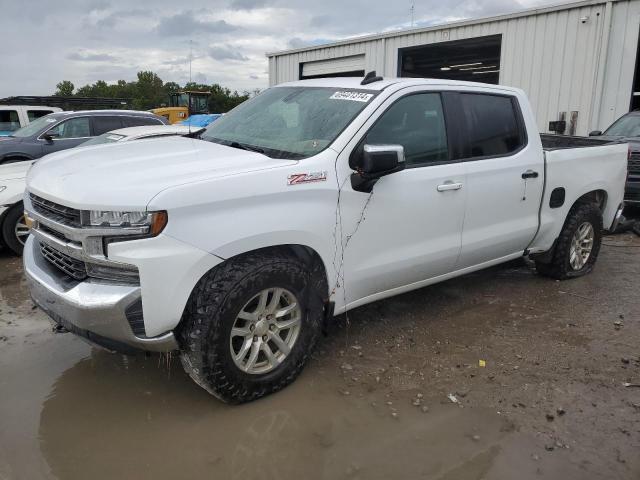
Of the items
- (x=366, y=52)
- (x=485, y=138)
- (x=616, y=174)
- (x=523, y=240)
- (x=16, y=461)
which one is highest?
(x=366, y=52)

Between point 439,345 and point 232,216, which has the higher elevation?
point 232,216

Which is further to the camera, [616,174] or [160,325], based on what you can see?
[616,174]

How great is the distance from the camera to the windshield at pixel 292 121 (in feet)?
11.4

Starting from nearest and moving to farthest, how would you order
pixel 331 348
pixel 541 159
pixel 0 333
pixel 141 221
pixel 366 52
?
pixel 141 221 < pixel 331 348 < pixel 0 333 < pixel 541 159 < pixel 366 52

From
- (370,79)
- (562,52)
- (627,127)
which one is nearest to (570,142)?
(370,79)

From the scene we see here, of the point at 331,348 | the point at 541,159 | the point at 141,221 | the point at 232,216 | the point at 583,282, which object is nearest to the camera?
the point at 141,221

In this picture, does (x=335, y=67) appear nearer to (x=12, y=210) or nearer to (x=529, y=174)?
(x=12, y=210)

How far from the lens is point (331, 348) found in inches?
155

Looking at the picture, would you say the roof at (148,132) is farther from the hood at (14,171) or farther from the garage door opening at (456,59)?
the garage door opening at (456,59)

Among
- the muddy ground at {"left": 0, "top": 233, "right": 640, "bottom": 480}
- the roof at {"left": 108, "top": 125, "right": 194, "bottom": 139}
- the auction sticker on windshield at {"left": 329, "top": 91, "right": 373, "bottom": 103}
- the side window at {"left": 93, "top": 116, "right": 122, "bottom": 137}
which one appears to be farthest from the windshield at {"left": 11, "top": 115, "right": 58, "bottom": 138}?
the auction sticker on windshield at {"left": 329, "top": 91, "right": 373, "bottom": 103}

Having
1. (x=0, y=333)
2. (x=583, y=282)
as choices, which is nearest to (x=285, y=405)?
(x=0, y=333)

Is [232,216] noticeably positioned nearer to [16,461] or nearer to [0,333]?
[16,461]

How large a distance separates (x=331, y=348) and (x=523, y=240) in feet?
6.58

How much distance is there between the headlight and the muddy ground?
1125mm
